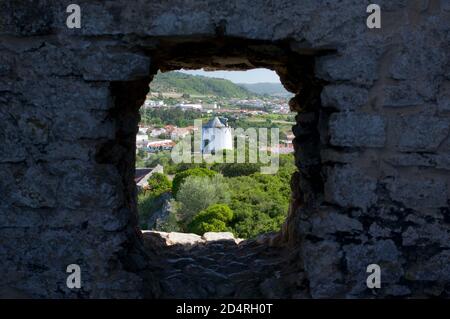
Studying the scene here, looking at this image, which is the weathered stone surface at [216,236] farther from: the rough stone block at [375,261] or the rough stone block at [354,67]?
the rough stone block at [354,67]

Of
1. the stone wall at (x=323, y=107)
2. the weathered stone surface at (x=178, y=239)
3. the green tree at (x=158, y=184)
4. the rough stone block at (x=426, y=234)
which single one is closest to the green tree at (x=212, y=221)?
the weathered stone surface at (x=178, y=239)

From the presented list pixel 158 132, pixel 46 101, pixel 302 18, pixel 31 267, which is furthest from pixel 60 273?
pixel 158 132

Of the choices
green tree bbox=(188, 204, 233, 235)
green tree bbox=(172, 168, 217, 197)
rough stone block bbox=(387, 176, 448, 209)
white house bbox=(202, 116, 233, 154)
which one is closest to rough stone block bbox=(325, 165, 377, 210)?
rough stone block bbox=(387, 176, 448, 209)

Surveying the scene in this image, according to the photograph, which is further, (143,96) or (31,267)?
(143,96)

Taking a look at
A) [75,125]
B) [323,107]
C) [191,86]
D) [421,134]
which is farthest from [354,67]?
[191,86]

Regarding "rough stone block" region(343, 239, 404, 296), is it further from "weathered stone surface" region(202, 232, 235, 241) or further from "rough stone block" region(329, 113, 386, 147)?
"weathered stone surface" region(202, 232, 235, 241)

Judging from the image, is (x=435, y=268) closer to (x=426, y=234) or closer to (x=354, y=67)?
(x=426, y=234)

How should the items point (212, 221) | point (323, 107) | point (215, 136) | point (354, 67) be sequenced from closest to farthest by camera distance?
point (354, 67)
point (323, 107)
point (212, 221)
point (215, 136)

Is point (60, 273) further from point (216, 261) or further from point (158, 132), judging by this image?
point (158, 132)
